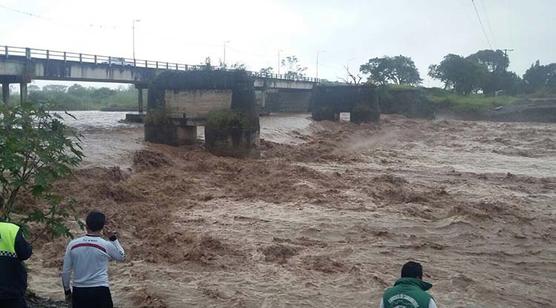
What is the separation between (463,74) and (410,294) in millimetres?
77193

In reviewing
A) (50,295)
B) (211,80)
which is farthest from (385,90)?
(50,295)

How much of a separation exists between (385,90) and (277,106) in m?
13.2

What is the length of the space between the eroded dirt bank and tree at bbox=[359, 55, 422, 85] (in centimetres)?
7184

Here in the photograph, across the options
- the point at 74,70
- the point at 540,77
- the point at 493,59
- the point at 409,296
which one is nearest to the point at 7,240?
the point at 409,296

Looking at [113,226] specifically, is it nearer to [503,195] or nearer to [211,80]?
[503,195]

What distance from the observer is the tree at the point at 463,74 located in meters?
76.3

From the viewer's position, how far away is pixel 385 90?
210ft

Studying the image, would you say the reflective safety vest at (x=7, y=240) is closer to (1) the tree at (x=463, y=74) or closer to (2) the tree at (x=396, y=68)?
(1) the tree at (x=463, y=74)

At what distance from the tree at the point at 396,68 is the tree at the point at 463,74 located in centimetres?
1302

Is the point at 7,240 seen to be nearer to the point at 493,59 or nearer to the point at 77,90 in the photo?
the point at 77,90

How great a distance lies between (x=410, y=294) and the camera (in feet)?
14.2

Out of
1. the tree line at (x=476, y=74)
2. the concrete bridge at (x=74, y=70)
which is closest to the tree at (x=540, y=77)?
the tree line at (x=476, y=74)

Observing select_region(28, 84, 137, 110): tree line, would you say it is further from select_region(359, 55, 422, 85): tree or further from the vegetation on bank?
select_region(359, 55, 422, 85): tree

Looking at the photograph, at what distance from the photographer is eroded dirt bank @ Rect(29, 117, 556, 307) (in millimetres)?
8438
